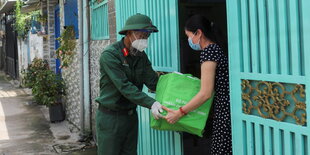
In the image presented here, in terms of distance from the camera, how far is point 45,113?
10.0 metres

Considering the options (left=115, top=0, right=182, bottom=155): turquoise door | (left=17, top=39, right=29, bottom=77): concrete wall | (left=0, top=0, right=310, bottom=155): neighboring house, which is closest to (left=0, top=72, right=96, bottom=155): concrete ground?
(left=115, top=0, right=182, bottom=155): turquoise door

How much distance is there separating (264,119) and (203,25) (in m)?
0.93

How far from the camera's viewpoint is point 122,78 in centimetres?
330

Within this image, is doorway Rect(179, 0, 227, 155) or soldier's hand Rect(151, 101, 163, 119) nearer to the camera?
soldier's hand Rect(151, 101, 163, 119)

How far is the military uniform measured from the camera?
3305mm

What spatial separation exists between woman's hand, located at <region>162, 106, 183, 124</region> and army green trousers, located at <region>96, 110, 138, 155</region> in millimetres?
577

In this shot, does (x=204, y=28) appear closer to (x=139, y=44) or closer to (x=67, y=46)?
(x=139, y=44)

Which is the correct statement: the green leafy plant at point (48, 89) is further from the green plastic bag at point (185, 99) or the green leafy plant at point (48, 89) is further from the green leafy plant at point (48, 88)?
the green plastic bag at point (185, 99)

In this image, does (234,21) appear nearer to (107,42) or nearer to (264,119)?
(264,119)

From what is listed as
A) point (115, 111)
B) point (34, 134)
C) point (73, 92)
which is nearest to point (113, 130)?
point (115, 111)

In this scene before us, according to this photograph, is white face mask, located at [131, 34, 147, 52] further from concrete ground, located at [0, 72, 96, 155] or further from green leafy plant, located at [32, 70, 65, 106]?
green leafy plant, located at [32, 70, 65, 106]

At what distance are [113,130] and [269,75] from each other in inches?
60.7

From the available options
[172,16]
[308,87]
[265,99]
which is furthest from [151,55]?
[308,87]

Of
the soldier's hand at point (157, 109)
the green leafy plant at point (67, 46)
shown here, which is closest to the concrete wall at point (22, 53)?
the green leafy plant at point (67, 46)
